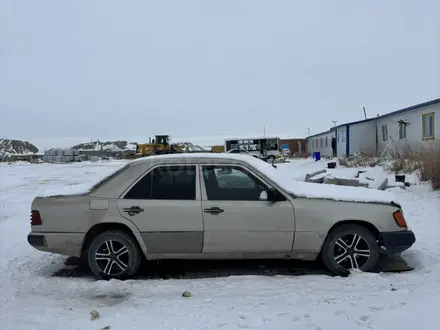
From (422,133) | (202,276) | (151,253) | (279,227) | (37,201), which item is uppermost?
A: (422,133)

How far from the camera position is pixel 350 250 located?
14.9ft

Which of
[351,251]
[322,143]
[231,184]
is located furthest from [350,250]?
[322,143]

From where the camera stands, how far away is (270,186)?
4.63m

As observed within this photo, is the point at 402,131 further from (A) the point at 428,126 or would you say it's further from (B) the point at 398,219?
(B) the point at 398,219

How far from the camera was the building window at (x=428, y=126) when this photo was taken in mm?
18594

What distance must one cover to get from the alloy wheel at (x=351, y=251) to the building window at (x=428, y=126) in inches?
640

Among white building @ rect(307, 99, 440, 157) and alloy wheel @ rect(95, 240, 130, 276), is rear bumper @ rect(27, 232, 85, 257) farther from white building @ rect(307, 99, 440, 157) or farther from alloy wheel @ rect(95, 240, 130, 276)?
white building @ rect(307, 99, 440, 157)

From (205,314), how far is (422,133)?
19292 mm

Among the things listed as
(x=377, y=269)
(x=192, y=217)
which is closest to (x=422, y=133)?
(x=377, y=269)

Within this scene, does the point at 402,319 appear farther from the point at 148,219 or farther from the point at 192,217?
the point at 148,219

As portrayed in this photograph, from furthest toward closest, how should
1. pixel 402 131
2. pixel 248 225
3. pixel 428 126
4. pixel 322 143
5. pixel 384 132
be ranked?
pixel 322 143
pixel 384 132
pixel 402 131
pixel 428 126
pixel 248 225

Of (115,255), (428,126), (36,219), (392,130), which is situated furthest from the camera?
(392,130)

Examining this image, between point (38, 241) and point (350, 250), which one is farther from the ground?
point (38, 241)

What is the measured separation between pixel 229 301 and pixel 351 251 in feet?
5.49
